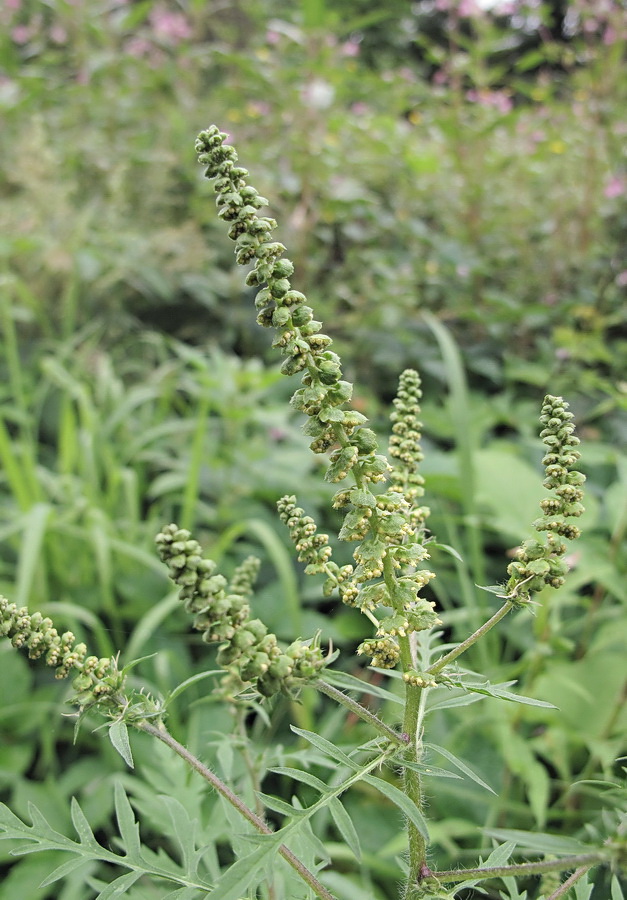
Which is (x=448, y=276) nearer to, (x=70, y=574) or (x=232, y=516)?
(x=232, y=516)

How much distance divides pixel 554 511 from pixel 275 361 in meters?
3.15

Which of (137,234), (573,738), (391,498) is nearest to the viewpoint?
(391,498)

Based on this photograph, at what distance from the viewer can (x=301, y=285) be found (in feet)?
11.7

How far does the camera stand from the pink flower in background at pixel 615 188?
355cm

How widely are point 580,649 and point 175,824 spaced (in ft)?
4.71

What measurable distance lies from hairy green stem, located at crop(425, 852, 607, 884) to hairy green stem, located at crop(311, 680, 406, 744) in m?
0.13

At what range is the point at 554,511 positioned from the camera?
0.66m

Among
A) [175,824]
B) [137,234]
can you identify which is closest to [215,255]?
[137,234]

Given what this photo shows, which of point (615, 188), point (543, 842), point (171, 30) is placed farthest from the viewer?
point (171, 30)

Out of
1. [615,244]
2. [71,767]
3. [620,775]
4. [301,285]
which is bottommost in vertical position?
[71,767]

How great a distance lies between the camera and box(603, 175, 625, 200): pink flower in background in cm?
355

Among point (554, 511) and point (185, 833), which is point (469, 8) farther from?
point (185, 833)

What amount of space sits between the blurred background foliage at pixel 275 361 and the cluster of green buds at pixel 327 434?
652 mm

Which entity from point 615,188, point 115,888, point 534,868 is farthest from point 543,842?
point 615,188
